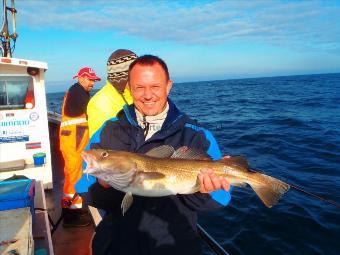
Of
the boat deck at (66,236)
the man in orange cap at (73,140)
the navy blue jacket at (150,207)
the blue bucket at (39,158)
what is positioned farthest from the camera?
the blue bucket at (39,158)

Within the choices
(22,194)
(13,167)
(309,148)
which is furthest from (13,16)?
(309,148)

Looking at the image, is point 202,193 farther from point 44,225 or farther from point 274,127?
point 274,127

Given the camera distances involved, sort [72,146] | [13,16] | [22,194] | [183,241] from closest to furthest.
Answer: [183,241]
[22,194]
[72,146]
[13,16]

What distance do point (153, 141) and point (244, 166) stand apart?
43.4 inches

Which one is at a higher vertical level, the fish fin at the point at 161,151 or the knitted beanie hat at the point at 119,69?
the knitted beanie hat at the point at 119,69

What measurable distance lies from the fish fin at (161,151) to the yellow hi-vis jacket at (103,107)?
99 cm

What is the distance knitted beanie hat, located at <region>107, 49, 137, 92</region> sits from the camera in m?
4.28

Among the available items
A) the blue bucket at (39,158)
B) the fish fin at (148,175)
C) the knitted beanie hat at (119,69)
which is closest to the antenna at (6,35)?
the blue bucket at (39,158)

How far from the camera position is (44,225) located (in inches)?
174

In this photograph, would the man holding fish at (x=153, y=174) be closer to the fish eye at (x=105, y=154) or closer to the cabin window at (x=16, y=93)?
the fish eye at (x=105, y=154)

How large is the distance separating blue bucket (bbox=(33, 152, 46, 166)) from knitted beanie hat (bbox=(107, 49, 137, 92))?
416 cm

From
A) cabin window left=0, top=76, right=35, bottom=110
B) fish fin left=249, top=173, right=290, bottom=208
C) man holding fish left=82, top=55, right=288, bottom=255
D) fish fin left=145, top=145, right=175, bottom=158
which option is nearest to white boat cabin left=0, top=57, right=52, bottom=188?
cabin window left=0, top=76, right=35, bottom=110

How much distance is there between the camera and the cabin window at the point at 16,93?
7195 mm

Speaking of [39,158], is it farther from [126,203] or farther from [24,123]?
[126,203]
